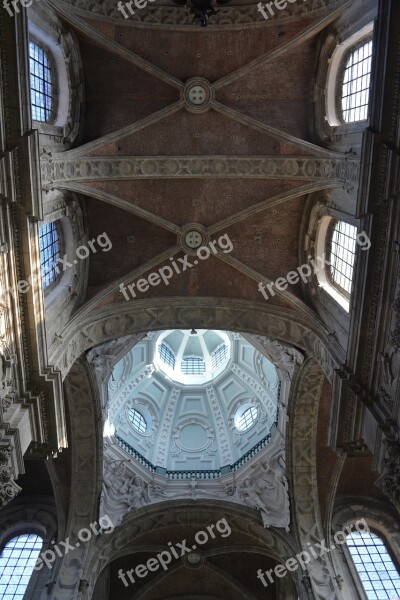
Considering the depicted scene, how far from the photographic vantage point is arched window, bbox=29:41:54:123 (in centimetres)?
1338

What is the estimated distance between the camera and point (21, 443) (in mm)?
10414

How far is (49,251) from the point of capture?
14.8 metres

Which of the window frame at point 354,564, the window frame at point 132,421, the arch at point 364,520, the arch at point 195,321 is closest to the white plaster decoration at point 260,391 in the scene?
the arch at point 364,520

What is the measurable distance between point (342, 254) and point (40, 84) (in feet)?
31.2

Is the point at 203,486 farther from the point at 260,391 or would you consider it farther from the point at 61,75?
the point at 61,75

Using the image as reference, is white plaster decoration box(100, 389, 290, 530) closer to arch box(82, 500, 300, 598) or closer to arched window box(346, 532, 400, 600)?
arch box(82, 500, 300, 598)

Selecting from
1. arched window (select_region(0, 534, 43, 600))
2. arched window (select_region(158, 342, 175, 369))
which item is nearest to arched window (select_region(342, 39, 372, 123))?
arched window (select_region(158, 342, 175, 369))

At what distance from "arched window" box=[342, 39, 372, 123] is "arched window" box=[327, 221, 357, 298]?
2.97 m

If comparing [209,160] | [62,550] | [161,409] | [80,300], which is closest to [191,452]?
[161,409]

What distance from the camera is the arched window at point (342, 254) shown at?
46.9 feet

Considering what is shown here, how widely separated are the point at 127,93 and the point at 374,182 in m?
8.85

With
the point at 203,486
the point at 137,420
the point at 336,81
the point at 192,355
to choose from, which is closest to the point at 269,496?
the point at 203,486

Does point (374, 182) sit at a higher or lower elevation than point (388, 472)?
higher

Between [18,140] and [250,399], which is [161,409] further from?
[18,140]
